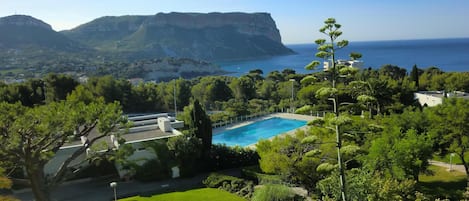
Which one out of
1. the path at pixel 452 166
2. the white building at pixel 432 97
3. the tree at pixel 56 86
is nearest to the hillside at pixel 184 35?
the tree at pixel 56 86

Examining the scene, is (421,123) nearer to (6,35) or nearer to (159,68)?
(159,68)

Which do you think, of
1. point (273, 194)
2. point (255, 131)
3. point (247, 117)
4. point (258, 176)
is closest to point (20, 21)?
point (247, 117)

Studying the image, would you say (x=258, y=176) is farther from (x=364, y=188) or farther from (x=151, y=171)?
(x=364, y=188)

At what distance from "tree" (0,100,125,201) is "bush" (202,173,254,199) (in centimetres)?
591

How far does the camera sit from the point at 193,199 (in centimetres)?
1488

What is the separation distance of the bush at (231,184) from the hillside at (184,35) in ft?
329

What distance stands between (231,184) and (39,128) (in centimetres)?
841

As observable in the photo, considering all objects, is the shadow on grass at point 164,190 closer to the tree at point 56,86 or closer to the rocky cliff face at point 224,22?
the tree at point 56,86

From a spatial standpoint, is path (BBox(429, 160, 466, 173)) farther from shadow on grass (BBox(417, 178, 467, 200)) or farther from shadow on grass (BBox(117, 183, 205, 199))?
shadow on grass (BBox(117, 183, 205, 199))

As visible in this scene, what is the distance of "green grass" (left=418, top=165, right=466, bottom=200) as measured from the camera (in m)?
14.0

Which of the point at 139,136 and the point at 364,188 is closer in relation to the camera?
the point at 364,188

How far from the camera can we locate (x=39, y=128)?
10.9m

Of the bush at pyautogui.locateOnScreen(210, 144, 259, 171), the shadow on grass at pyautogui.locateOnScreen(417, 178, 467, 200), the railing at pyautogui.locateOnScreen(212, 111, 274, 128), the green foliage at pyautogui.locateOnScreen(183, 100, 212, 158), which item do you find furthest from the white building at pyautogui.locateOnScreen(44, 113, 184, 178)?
the shadow on grass at pyautogui.locateOnScreen(417, 178, 467, 200)

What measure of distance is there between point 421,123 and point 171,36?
446 ft
